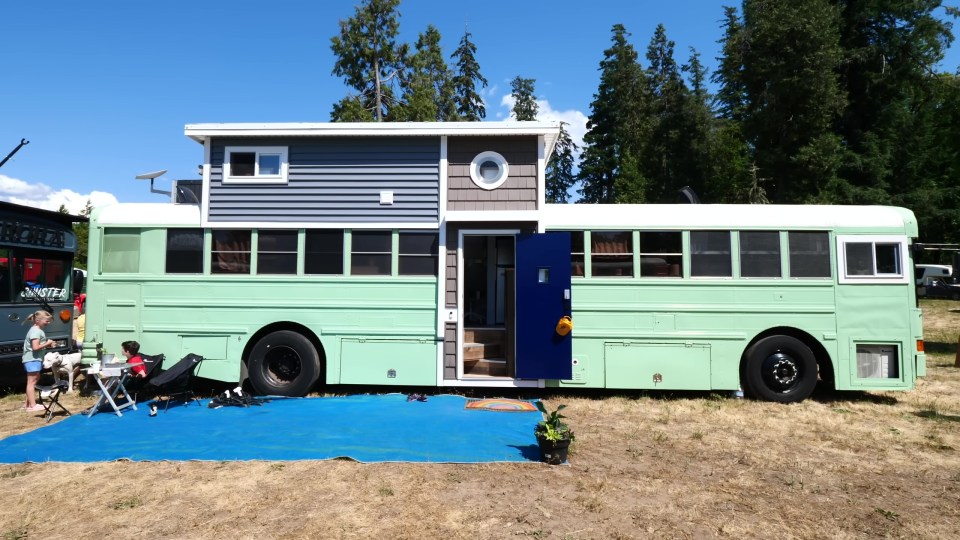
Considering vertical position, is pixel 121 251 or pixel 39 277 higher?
pixel 121 251

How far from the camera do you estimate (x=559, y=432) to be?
5.35 m

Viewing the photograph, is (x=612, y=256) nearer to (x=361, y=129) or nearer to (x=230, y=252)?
(x=361, y=129)

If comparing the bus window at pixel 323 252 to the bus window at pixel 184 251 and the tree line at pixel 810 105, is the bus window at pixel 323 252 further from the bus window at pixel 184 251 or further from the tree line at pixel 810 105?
the tree line at pixel 810 105

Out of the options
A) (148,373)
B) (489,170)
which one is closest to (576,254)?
(489,170)

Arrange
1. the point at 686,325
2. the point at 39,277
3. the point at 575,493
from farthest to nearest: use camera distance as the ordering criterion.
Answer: the point at 39,277 < the point at 686,325 < the point at 575,493

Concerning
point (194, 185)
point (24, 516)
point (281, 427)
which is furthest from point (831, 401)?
point (194, 185)

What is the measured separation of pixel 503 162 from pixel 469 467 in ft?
15.4

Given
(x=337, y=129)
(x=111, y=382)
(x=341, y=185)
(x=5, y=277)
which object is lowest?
(x=111, y=382)

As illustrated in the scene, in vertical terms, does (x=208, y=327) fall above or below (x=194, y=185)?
below

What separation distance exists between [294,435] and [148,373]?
2.79m

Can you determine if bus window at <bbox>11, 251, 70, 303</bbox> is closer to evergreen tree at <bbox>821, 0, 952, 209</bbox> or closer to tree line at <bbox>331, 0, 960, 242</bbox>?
tree line at <bbox>331, 0, 960, 242</bbox>

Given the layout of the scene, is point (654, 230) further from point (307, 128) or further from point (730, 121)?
point (730, 121)

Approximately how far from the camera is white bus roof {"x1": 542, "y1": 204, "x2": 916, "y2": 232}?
7.94 meters

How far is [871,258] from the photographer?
787cm
